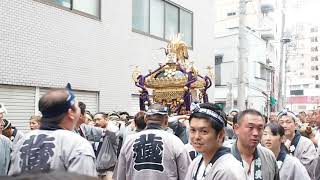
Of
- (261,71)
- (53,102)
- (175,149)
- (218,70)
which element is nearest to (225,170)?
(53,102)

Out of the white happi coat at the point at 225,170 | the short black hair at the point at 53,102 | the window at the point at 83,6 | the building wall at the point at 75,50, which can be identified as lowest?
the white happi coat at the point at 225,170

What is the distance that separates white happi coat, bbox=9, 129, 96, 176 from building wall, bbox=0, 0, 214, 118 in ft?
21.0

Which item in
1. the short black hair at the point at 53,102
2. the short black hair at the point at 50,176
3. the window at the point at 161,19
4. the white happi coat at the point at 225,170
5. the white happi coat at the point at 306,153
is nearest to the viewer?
the short black hair at the point at 50,176

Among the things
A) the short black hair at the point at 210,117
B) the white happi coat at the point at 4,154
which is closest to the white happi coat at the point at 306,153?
the short black hair at the point at 210,117

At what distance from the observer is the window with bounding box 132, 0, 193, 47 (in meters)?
14.5

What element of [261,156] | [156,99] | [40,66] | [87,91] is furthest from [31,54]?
[261,156]

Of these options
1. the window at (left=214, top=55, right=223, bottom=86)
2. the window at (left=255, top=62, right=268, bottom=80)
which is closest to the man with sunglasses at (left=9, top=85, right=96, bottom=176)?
the window at (left=214, top=55, right=223, bottom=86)

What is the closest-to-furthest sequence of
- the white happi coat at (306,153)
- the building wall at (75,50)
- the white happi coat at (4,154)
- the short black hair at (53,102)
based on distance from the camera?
the short black hair at (53,102) → the white happi coat at (4,154) → the white happi coat at (306,153) → the building wall at (75,50)

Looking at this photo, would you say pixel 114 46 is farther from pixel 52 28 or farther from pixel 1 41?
pixel 1 41

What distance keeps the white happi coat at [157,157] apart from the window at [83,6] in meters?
6.81

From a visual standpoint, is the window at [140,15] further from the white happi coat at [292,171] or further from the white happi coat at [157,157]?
the white happi coat at [292,171]

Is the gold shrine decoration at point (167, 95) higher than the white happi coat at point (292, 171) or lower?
higher

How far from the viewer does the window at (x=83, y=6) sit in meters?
11.0

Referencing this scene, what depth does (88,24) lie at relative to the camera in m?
11.8
